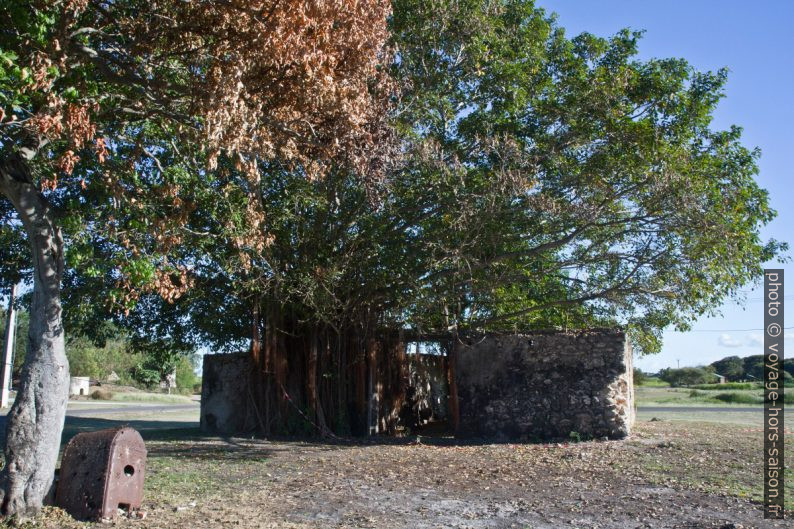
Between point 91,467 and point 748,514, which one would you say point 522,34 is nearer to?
point 748,514

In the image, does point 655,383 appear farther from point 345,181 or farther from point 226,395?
point 345,181

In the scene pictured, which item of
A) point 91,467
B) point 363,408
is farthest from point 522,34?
point 91,467

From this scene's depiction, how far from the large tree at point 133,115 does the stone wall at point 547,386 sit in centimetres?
691

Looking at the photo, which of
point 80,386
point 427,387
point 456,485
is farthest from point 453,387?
point 80,386

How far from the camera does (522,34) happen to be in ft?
50.6

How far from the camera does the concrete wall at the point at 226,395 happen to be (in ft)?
57.0

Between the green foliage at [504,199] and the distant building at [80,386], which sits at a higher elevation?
the green foliage at [504,199]

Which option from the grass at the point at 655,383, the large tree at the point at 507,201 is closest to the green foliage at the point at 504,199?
the large tree at the point at 507,201

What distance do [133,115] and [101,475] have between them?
4894 mm

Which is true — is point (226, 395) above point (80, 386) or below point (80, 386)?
above

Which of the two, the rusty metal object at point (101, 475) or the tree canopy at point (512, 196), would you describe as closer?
the rusty metal object at point (101, 475)

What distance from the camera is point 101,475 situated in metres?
7.40

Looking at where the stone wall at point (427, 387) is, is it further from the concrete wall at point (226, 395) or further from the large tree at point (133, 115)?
the large tree at point (133, 115)

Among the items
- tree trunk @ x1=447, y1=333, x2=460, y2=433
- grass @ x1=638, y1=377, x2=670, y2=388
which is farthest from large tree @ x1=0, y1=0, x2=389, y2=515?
grass @ x1=638, y1=377, x2=670, y2=388
